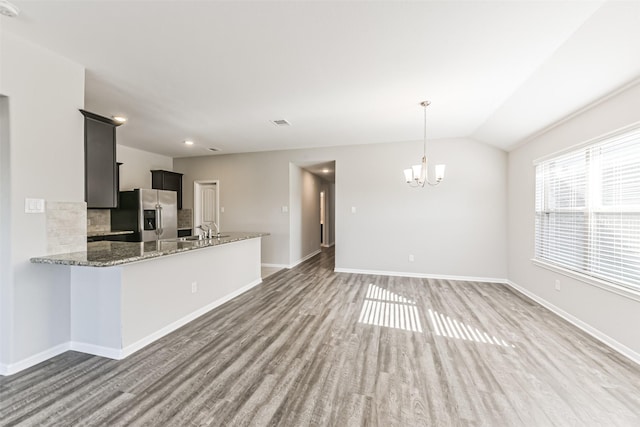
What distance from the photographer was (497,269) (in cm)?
479

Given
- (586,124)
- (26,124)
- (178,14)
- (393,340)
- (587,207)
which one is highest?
(178,14)

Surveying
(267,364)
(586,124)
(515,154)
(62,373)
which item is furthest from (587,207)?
(62,373)

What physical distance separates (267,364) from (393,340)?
125cm

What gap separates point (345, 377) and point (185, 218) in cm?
592

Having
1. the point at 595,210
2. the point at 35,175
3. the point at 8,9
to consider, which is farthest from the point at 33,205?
the point at 595,210

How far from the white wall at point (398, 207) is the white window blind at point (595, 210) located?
106 cm

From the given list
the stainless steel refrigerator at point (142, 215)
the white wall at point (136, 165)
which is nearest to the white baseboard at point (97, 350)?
the stainless steel refrigerator at point (142, 215)

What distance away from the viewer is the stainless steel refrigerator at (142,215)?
16.5 ft

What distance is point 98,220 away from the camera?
16.4ft

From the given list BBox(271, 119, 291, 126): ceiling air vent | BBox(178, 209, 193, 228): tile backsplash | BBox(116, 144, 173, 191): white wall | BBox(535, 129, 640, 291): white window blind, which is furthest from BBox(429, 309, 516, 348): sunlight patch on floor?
BBox(116, 144, 173, 191): white wall

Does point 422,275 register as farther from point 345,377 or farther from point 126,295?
point 126,295

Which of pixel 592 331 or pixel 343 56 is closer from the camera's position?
pixel 343 56

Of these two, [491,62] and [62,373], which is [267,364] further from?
[491,62]

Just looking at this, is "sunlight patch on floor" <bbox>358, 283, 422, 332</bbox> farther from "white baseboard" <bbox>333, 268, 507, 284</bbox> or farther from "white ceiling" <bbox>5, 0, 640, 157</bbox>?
"white ceiling" <bbox>5, 0, 640, 157</bbox>
